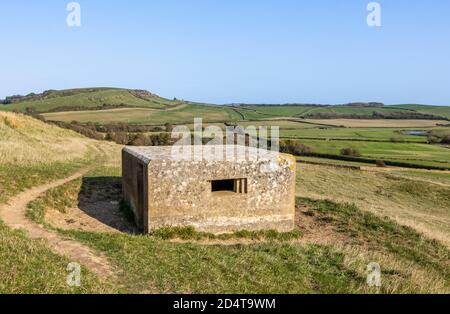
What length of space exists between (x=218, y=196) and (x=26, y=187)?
687cm

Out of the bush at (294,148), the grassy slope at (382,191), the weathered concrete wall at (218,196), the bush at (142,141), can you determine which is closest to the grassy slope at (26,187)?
the weathered concrete wall at (218,196)

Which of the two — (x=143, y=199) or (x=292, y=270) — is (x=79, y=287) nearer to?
(x=292, y=270)

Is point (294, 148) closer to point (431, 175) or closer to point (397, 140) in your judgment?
point (431, 175)

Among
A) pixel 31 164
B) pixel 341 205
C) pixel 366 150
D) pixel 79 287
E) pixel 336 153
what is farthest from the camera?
pixel 366 150

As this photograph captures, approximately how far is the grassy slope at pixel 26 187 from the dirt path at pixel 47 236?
0.99 ft

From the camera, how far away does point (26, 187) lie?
1395cm

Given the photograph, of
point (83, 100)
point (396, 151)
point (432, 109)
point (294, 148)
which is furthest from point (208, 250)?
point (432, 109)

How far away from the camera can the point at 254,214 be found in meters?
12.7

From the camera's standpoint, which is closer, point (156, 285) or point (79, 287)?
point (79, 287)

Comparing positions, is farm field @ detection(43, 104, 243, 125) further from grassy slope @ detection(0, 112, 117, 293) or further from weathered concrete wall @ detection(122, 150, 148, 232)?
weathered concrete wall @ detection(122, 150, 148, 232)

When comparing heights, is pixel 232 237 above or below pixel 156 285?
below

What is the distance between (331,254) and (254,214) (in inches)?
140

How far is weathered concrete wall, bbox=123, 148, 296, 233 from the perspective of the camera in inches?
462

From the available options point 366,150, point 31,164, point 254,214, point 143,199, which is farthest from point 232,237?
point 366,150
